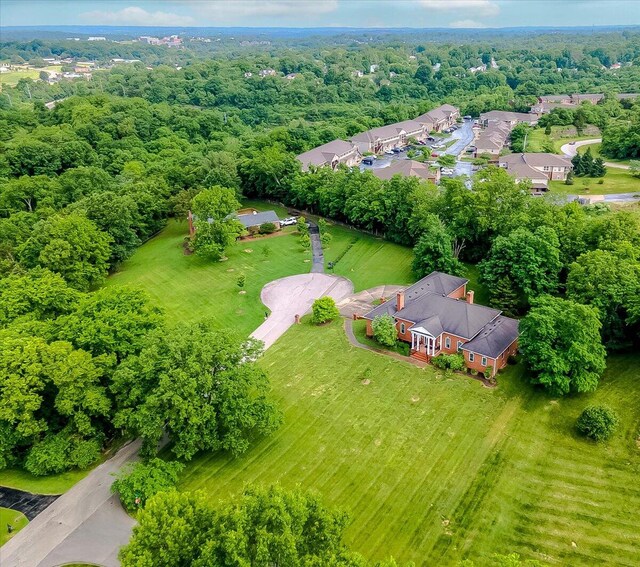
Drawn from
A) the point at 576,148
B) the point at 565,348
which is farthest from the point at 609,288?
the point at 576,148

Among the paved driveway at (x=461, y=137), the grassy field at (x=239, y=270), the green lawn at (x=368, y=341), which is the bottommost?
the paved driveway at (x=461, y=137)

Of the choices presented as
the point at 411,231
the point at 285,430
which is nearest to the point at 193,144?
the point at 411,231

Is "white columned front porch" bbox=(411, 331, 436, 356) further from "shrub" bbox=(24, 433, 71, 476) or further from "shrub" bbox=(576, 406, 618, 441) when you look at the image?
"shrub" bbox=(24, 433, 71, 476)

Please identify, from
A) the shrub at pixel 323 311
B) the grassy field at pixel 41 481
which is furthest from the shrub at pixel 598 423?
the grassy field at pixel 41 481

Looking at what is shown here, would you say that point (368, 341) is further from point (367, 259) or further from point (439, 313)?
point (367, 259)

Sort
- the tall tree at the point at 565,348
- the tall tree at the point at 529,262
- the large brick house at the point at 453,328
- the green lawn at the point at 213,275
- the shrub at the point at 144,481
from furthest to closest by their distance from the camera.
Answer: the green lawn at the point at 213,275 → the tall tree at the point at 529,262 → the large brick house at the point at 453,328 → the tall tree at the point at 565,348 → the shrub at the point at 144,481

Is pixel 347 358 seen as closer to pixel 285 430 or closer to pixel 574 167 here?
pixel 285 430

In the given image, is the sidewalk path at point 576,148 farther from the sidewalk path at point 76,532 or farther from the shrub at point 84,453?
the sidewalk path at point 76,532
